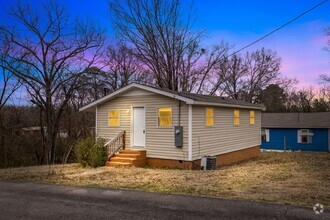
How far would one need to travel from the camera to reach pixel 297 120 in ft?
94.0

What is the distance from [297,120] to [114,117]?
768 inches

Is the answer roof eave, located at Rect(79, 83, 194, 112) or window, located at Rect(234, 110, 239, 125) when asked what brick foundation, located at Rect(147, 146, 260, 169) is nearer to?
window, located at Rect(234, 110, 239, 125)

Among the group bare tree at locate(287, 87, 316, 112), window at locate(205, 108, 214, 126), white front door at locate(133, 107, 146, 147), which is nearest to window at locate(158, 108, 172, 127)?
white front door at locate(133, 107, 146, 147)

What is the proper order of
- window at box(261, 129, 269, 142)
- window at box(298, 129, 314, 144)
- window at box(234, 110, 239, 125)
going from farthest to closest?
window at box(261, 129, 269, 142) → window at box(298, 129, 314, 144) → window at box(234, 110, 239, 125)

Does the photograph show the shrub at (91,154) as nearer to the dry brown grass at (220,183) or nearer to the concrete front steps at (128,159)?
the concrete front steps at (128,159)

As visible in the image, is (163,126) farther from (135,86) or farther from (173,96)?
(135,86)

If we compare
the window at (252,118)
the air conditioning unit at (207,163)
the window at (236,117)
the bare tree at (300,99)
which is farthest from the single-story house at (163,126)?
the bare tree at (300,99)

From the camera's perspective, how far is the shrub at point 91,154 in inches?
534

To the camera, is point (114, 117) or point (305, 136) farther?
point (305, 136)

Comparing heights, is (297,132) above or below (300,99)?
below

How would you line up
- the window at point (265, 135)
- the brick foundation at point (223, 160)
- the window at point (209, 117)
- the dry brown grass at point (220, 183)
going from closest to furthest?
the dry brown grass at point (220, 183)
the brick foundation at point (223, 160)
the window at point (209, 117)
the window at point (265, 135)

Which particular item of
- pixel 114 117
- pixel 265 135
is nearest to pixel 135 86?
pixel 114 117

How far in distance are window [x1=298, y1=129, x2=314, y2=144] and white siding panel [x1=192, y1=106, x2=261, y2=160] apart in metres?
8.84

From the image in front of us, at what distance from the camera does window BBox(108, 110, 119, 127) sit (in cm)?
1527
